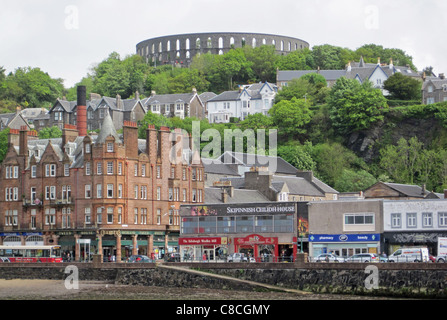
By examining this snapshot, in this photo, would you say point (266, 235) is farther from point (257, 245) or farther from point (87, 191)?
point (87, 191)

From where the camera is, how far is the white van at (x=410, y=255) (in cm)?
6475

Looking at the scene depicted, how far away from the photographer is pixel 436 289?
191 ft

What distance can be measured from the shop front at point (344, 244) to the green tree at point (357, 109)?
188 ft

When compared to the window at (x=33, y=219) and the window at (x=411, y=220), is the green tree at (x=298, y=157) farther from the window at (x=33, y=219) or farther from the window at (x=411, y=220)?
the window at (x=411, y=220)

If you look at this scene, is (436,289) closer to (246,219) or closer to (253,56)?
(246,219)

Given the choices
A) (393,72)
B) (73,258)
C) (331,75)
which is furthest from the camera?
(331,75)

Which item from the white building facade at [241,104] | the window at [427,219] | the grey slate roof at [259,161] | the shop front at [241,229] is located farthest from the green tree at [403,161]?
the window at [427,219]

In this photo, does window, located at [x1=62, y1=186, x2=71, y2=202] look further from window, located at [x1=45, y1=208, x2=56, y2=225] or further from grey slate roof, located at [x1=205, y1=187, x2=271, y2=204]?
grey slate roof, located at [x1=205, y1=187, x2=271, y2=204]

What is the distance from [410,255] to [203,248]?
77.0ft

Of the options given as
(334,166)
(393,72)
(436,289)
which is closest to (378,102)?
(334,166)

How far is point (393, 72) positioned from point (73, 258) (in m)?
89.6

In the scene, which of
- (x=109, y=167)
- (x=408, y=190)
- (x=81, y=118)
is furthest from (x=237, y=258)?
(x=81, y=118)

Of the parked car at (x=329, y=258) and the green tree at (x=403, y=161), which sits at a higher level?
the green tree at (x=403, y=161)

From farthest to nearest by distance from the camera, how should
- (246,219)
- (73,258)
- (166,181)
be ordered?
(166,181) < (73,258) < (246,219)
